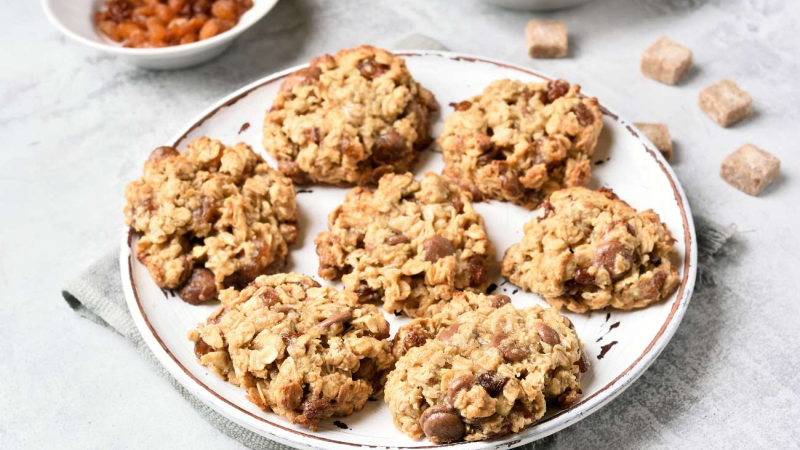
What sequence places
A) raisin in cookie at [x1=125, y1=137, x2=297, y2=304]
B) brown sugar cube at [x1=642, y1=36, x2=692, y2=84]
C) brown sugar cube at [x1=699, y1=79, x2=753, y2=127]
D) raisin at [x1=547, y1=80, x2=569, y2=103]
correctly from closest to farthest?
raisin in cookie at [x1=125, y1=137, x2=297, y2=304] < raisin at [x1=547, y1=80, x2=569, y2=103] < brown sugar cube at [x1=699, y1=79, x2=753, y2=127] < brown sugar cube at [x1=642, y1=36, x2=692, y2=84]

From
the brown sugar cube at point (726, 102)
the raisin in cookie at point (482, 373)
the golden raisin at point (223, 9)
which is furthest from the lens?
the golden raisin at point (223, 9)

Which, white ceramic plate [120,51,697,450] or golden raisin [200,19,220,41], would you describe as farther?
golden raisin [200,19,220,41]

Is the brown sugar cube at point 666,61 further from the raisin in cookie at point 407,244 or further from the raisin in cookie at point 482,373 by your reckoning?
the raisin in cookie at point 482,373

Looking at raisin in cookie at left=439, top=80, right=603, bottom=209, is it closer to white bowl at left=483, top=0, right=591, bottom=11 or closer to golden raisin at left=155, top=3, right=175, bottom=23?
white bowl at left=483, top=0, right=591, bottom=11

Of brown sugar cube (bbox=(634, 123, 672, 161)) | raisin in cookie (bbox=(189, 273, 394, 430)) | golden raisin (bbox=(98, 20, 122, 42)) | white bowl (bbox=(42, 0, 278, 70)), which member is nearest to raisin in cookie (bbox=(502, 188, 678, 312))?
raisin in cookie (bbox=(189, 273, 394, 430))

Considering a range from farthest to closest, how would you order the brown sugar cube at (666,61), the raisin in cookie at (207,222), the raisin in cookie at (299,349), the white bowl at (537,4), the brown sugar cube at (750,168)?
the white bowl at (537,4), the brown sugar cube at (666,61), the brown sugar cube at (750,168), the raisin in cookie at (207,222), the raisin in cookie at (299,349)

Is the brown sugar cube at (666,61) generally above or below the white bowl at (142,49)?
below

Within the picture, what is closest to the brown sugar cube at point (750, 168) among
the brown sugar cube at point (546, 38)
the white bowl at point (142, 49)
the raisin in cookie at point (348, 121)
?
the brown sugar cube at point (546, 38)
